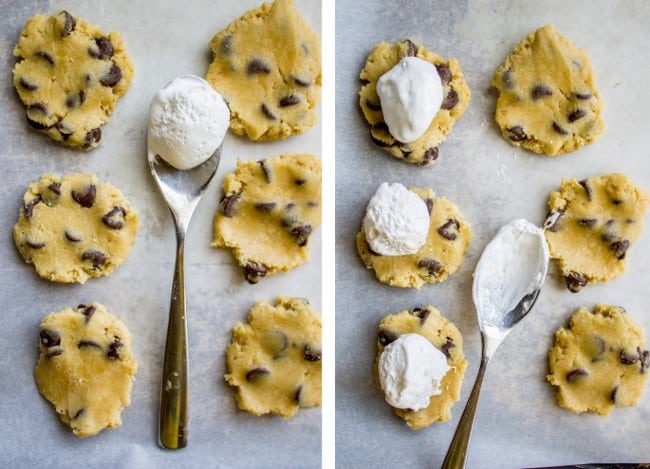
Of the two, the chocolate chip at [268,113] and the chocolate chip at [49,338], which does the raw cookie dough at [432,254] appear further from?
the chocolate chip at [49,338]

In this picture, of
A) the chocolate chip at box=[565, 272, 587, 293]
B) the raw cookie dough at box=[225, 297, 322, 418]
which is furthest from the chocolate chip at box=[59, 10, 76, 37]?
the chocolate chip at box=[565, 272, 587, 293]

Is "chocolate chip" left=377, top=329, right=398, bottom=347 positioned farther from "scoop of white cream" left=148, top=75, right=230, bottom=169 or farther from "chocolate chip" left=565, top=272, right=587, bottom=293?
"scoop of white cream" left=148, top=75, right=230, bottom=169

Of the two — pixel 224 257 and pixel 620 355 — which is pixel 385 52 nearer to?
pixel 224 257

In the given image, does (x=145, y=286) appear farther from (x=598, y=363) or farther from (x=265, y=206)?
(x=598, y=363)

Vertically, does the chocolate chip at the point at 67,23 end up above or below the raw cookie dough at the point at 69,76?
above

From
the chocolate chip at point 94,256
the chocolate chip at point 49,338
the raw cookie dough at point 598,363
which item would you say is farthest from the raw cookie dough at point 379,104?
the chocolate chip at point 49,338

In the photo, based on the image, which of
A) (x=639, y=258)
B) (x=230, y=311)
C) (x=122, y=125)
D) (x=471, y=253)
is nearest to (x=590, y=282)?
(x=639, y=258)

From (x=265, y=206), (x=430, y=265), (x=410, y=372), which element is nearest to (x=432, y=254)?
(x=430, y=265)
